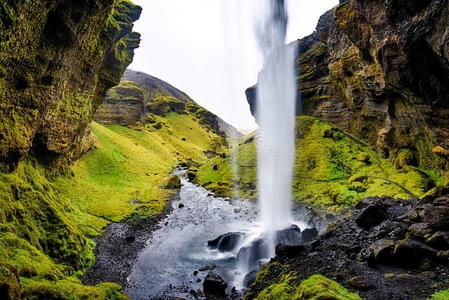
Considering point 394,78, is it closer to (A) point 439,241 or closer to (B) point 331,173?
(A) point 439,241

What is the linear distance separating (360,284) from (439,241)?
5983 millimetres

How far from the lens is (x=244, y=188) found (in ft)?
159

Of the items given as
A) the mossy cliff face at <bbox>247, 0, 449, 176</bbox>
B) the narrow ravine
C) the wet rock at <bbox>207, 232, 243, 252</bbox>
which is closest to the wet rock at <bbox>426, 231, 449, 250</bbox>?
the mossy cliff face at <bbox>247, 0, 449, 176</bbox>

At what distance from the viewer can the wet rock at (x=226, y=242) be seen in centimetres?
2631

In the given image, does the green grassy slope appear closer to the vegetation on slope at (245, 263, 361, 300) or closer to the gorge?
the gorge

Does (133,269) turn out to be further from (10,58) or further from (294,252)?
(10,58)

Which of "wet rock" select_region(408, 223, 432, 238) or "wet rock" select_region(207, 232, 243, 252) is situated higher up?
"wet rock" select_region(408, 223, 432, 238)

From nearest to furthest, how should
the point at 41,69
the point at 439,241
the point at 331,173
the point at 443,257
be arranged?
1. the point at 443,257
2. the point at 439,241
3. the point at 41,69
4. the point at 331,173

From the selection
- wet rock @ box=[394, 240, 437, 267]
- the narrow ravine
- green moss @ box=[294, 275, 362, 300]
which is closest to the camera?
green moss @ box=[294, 275, 362, 300]

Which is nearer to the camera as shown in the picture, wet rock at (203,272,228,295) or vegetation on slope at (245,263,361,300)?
vegetation on slope at (245,263,361,300)

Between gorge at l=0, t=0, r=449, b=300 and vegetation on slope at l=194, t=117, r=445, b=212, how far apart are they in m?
0.32

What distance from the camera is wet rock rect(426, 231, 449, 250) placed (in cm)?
1261

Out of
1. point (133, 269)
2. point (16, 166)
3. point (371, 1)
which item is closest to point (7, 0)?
point (16, 166)

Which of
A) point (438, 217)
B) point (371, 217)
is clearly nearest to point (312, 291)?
point (438, 217)
